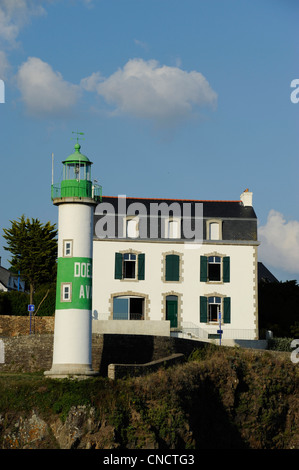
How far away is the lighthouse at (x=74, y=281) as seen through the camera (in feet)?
92.5

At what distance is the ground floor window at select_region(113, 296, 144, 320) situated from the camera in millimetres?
39875

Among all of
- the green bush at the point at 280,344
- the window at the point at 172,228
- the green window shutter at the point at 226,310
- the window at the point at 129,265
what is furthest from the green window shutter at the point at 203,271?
the green bush at the point at 280,344

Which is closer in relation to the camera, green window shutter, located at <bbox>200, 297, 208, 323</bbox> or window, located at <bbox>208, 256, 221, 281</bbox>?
green window shutter, located at <bbox>200, 297, 208, 323</bbox>

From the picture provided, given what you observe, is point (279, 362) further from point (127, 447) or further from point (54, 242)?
point (54, 242)

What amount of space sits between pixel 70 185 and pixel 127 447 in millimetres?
9551

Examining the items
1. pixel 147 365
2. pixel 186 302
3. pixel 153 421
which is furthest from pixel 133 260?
pixel 153 421

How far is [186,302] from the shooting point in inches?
1591

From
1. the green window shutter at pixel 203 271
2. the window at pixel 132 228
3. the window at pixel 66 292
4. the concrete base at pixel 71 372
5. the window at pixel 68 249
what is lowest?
the concrete base at pixel 71 372

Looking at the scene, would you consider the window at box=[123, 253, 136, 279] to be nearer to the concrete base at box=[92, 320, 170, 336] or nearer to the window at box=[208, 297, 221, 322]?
the window at box=[208, 297, 221, 322]

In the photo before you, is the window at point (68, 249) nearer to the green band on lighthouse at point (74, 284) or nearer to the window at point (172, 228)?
the green band on lighthouse at point (74, 284)

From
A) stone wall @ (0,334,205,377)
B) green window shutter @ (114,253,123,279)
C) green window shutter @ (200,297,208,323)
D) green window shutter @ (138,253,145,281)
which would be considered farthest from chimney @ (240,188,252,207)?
stone wall @ (0,334,205,377)

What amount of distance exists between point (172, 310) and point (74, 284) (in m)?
12.5

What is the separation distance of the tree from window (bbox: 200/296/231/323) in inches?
429

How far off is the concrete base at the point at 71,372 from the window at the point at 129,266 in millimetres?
12323
